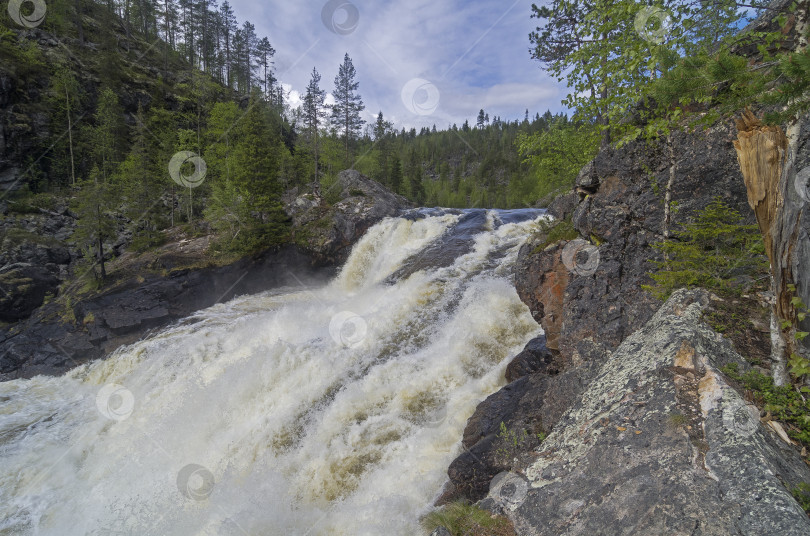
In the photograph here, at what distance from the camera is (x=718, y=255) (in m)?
4.85

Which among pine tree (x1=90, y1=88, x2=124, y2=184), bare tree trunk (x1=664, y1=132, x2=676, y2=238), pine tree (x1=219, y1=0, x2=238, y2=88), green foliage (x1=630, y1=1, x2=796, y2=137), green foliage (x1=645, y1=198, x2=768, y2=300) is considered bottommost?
green foliage (x1=645, y1=198, x2=768, y2=300)

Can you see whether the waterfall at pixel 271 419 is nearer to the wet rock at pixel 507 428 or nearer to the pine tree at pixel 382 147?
the wet rock at pixel 507 428

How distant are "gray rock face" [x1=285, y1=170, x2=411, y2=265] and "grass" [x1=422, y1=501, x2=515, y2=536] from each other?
18.2 m

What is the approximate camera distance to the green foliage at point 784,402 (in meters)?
2.93

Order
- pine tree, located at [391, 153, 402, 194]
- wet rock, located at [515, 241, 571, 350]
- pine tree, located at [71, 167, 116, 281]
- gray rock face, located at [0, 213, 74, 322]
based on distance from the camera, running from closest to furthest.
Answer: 1. wet rock, located at [515, 241, 571, 350]
2. gray rock face, located at [0, 213, 74, 322]
3. pine tree, located at [71, 167, 116, 281]
4. pine tree, located at [391, 153, 402, 194]

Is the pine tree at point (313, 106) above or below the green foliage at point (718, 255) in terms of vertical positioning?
above

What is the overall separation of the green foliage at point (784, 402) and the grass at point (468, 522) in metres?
2.69

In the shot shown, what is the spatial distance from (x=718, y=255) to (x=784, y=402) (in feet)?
8.05

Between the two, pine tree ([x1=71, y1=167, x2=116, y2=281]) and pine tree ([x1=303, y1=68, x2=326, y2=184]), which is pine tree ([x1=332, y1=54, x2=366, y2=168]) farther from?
pine tree ([x1=71, y1=167, x2=116, y2=281])

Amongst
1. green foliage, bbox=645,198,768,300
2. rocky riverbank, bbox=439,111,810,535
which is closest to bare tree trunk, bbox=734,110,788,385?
rocky riverbank, bbox=439,111,810,535

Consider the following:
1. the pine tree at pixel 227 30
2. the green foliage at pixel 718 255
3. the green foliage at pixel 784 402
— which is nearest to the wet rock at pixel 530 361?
the green foliage at pixel 718 255

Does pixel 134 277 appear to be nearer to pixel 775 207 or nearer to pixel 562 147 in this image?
pixel 562 147

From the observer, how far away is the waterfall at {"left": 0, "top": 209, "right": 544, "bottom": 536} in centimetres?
689

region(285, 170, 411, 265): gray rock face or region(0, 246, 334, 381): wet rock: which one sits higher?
region(285, 170, 411, 265): gray rock face
